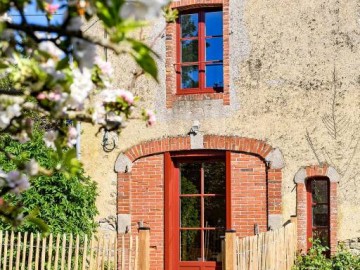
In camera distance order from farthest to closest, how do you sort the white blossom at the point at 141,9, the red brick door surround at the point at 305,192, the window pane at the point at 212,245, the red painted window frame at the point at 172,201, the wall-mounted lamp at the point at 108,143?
1. the wall-mounted lamp at the point at 108,143
2. the red painted window frame at the point at 172,201
3. the window pane at the point at 212,245
4. the red brick door surround at the point at 305,192
5. the white blossom at the point at 141,9

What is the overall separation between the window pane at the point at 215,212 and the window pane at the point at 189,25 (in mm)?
2539

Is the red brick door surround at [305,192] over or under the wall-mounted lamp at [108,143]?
under

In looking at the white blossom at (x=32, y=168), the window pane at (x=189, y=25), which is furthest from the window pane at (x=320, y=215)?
the white blossom at (x=32, y=168)

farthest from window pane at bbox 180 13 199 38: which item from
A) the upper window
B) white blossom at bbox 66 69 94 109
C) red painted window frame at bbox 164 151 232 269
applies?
white blossom at bbox 66 69 94 109

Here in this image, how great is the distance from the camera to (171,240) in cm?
1131

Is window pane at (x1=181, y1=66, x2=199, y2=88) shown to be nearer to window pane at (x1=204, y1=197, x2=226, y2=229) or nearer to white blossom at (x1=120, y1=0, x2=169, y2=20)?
window pane at (x1=204, y1=197, x2=226, y2=229)

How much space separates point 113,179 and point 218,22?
2910 mm

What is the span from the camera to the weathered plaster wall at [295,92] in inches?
414

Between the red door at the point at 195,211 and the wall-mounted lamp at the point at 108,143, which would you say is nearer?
the red door at the point at 195,211

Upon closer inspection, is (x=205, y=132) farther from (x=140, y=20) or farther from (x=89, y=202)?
(x=140, y=20)

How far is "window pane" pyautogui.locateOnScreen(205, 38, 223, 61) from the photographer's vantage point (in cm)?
1138

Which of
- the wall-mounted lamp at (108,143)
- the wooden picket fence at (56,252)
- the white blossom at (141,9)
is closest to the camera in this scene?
the white blossom at (141,9)

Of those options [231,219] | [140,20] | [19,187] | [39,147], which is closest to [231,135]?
[231,219]

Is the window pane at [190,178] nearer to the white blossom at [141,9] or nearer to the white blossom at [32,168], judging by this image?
the white blossom at [32,168]
